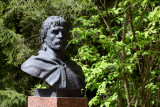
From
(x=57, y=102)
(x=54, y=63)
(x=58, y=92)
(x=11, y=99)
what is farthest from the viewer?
(x=11, y=99)

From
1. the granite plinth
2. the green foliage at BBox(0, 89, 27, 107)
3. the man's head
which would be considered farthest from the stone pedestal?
the green foliage at BBox(0, 89, 27, 107)

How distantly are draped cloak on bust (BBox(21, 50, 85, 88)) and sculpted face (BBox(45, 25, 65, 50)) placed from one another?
13 centimetres

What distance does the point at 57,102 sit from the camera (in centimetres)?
294

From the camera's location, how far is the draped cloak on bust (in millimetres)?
3090

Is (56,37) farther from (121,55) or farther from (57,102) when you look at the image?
(121,55)

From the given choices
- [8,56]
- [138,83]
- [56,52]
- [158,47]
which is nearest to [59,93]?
[56,52]

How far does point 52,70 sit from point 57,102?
0.42 metres

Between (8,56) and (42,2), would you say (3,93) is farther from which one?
(42,2)

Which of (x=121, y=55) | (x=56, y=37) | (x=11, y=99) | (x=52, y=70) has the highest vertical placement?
(x=56, y=37)

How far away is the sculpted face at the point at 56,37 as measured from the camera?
3256 millimetres

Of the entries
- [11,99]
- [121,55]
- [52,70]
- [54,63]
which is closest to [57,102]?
[52,70]

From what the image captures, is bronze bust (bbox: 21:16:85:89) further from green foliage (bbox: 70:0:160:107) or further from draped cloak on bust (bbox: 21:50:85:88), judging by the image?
green foliage (bbox: 70:0:160:107)

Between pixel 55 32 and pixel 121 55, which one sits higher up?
pixel 55 32

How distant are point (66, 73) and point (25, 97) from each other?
3.60 meters
